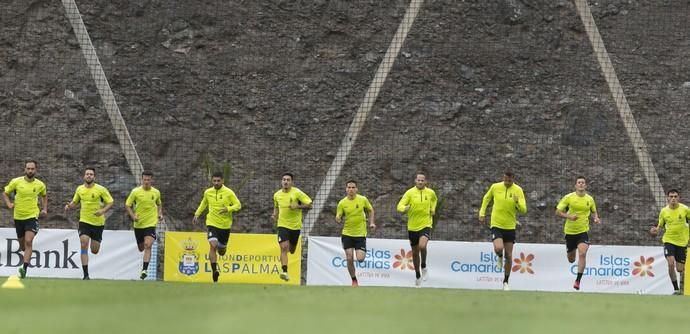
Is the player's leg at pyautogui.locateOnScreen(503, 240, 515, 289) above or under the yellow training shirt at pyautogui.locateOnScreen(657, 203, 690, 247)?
under

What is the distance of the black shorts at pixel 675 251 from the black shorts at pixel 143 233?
914cm

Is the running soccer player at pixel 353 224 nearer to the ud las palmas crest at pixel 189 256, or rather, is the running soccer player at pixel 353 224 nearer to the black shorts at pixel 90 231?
the ud las palmas crest at pixel 189 256

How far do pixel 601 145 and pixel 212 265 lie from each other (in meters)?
11.2

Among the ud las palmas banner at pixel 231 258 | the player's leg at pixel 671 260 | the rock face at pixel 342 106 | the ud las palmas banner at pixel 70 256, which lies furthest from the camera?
the rock face at pixel 342 106

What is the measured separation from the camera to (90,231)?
20.8 metres

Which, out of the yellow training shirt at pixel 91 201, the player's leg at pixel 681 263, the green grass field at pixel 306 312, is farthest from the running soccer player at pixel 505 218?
the yellow training shirt at pixel 91 201

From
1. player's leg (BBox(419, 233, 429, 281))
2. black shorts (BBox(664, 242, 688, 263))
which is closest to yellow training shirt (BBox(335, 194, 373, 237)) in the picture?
player's leg (BBox(419, 233, 429, 281))

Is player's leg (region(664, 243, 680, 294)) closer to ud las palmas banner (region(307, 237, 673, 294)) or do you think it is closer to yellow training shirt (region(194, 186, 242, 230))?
ud las palmas banner (region(307, 237, 673, 294))

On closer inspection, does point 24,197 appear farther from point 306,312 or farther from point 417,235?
point 306,312

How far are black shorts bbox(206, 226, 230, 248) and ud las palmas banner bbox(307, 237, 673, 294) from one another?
252 centimetres

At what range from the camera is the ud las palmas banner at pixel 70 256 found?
22.6m

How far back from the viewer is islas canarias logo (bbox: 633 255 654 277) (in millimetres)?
23094

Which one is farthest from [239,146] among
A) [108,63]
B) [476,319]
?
[476,319]

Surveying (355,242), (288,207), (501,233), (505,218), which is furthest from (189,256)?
(505,218)
